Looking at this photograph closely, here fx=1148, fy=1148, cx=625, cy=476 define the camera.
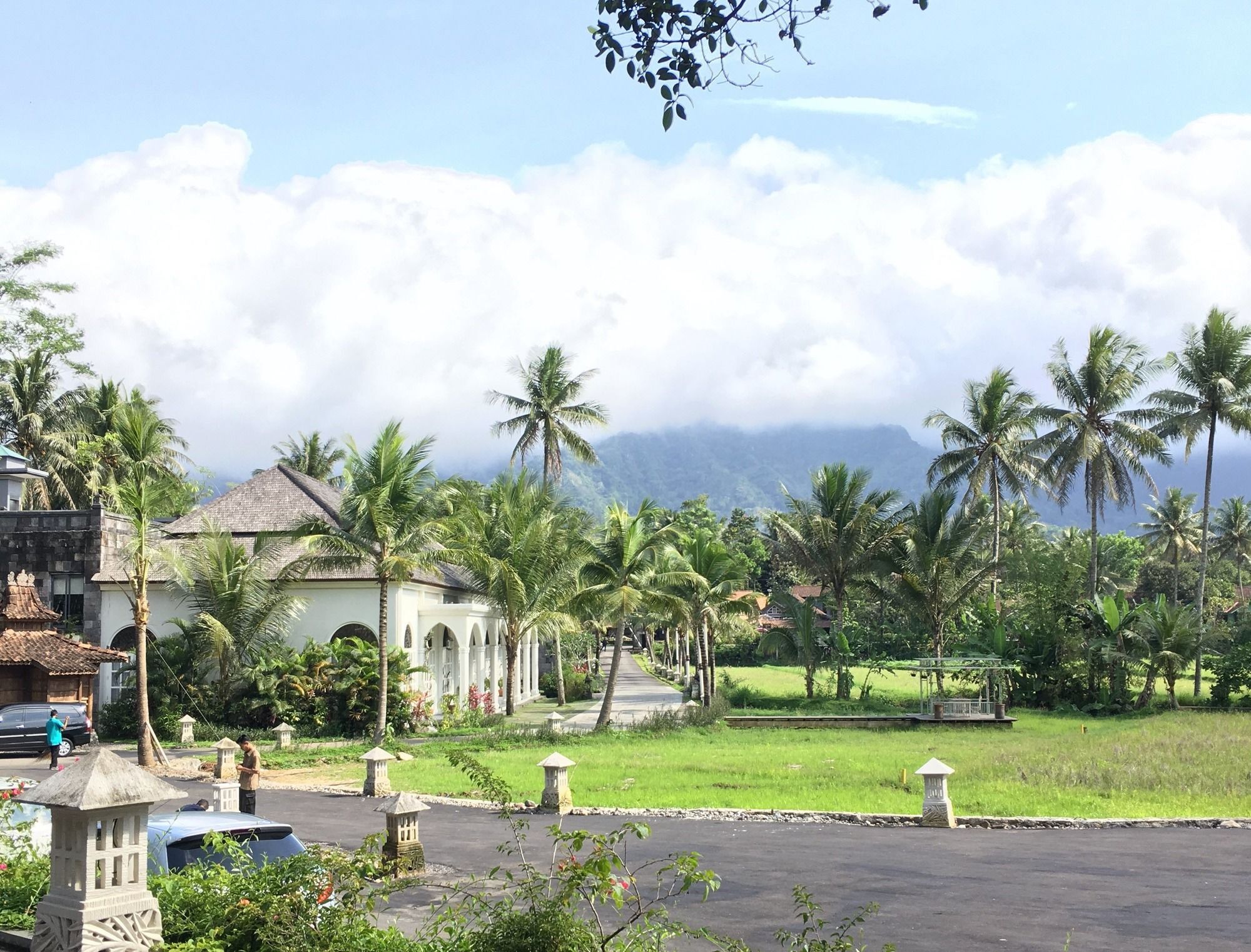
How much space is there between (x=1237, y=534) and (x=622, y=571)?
7229 centimetres

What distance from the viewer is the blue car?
8.66m

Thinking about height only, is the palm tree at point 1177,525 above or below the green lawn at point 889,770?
above

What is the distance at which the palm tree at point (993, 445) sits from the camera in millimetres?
47281

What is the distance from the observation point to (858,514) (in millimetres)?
42594

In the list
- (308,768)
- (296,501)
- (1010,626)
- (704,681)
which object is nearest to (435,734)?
(308,768)

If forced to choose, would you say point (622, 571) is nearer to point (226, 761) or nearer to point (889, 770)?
point (889, 770)

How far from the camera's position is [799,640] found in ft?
143

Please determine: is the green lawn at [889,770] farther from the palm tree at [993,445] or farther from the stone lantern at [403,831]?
the palm tree at [993,445]

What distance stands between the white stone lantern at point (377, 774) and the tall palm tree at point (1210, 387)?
3125 centimetres

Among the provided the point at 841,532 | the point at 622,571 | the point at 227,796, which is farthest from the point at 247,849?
the point at 841,532

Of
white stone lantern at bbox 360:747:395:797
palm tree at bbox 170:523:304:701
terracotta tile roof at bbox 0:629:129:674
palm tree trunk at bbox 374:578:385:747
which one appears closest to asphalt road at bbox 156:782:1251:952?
white stone lantern at bbox 360:747:395:797

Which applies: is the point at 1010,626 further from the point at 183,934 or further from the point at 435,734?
the point at 183,934

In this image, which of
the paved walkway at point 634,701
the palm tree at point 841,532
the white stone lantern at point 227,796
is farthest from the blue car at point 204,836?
the palm tree at point 841,532

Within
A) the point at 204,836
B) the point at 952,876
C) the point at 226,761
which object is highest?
the point at 204,836
